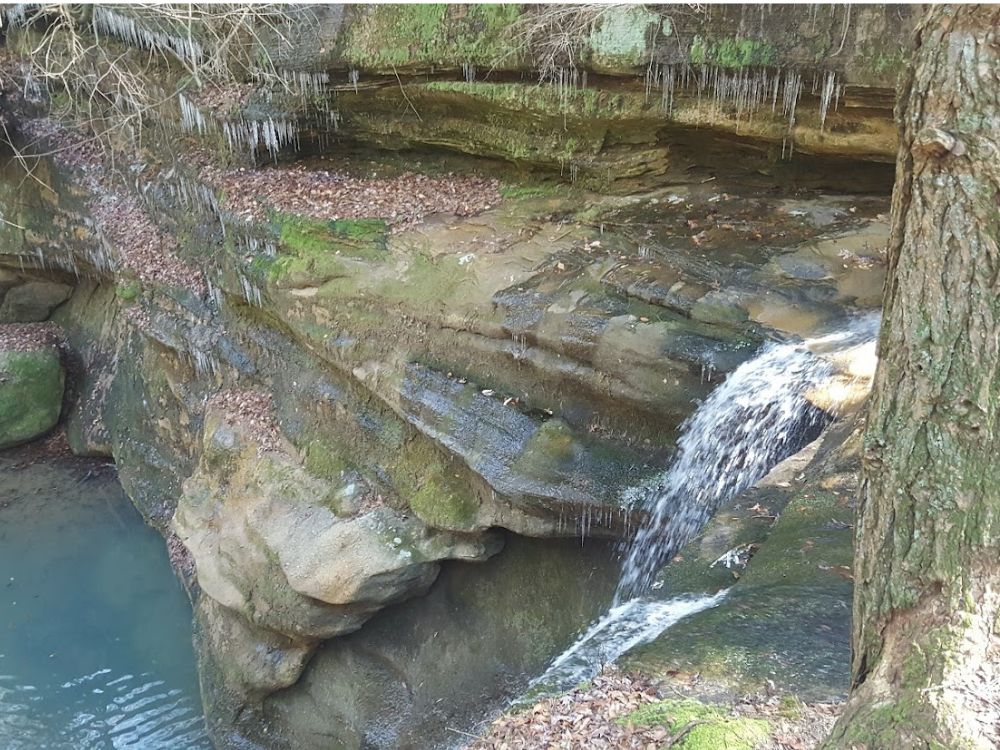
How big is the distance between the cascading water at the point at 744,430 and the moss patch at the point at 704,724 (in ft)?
5.74

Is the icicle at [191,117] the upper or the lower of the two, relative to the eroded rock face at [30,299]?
upper

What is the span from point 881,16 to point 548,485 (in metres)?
4.77

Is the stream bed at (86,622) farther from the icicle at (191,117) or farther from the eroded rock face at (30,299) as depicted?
the icicle at (191,117)

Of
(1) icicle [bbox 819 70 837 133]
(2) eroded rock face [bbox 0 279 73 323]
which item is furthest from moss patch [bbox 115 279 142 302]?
(1) icicle [bbox 819 70 837 133]

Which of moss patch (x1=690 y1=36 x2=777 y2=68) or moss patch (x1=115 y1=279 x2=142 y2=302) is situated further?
moss patch (x1=115 y1=279 x2=142 y2=302)

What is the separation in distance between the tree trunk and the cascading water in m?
3.09

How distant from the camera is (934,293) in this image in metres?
2.44

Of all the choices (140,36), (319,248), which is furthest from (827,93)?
(140,36)

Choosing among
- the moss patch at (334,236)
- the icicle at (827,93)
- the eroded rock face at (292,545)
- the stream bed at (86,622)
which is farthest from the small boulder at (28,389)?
the icicle at (827,93)

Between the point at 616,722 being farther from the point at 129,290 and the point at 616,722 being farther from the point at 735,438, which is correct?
the point at 129,290

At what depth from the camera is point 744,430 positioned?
238 inches

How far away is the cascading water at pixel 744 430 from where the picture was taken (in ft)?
19.4

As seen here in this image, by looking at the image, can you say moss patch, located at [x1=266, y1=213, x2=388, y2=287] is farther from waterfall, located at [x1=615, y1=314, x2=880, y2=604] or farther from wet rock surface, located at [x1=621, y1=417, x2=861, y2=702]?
wet rock surface, located at [x1=621, y1=417, x2=861, y2=702]

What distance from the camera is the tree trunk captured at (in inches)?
91.5
